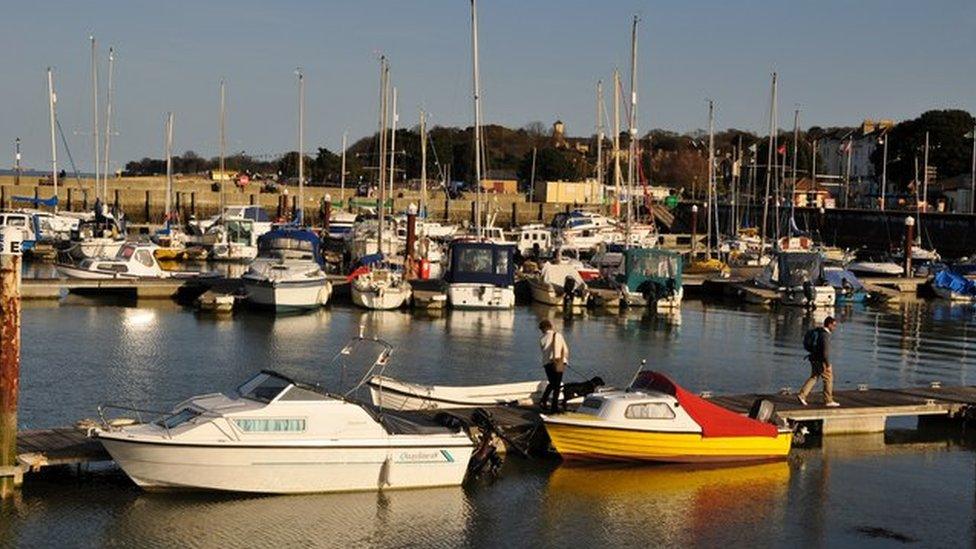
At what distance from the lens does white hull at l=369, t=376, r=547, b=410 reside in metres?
24.7

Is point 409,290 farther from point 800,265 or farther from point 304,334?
point 800,265

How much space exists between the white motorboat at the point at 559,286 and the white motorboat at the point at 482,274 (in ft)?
10.0

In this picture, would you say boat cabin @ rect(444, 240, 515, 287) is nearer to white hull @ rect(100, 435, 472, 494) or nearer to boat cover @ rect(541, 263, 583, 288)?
boat cover @ rect(541, 263, 583, 288)

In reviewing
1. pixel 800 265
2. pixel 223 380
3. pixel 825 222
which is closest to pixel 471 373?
pixel 223 380

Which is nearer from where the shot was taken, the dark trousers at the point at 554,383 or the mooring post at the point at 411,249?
the dark trousers at the point at 554,383

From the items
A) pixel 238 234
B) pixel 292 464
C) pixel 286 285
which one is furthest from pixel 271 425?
pixel 238 234

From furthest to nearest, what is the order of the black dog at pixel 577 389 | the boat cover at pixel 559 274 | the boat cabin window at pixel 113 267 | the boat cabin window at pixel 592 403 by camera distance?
the boat cover at pixel 559 274
the boat cabin window at pixel 113 267
the black dog at pixel 577 389
the boat cabin window at pixel 592 403

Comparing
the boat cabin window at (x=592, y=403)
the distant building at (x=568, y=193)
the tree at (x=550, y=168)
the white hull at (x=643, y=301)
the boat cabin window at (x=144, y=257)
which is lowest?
the white hull at (x=643, y=301)

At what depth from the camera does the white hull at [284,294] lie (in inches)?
1800

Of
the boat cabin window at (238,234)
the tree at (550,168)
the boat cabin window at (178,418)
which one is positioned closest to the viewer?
the boat cabin window at (178,418)

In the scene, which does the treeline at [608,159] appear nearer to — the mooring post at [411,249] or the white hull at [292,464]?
the mooring post at [411,249]

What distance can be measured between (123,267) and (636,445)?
32.7 metres

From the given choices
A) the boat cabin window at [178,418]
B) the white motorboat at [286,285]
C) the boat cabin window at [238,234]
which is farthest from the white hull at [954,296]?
the boat cabin window at [178,418]

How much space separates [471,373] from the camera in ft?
112
